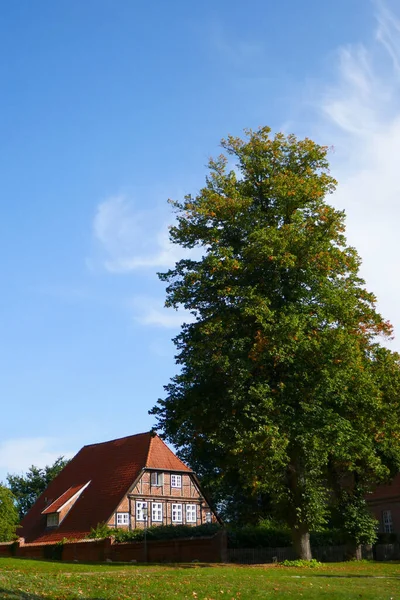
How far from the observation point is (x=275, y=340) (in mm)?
29969

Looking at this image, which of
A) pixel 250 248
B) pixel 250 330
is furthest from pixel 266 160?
pixel 250 330

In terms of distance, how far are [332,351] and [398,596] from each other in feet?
42.2

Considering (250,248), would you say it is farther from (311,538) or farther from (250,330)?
(311,538)

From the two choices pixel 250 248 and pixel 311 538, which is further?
pixel 311 538

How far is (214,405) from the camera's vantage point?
3191 cm

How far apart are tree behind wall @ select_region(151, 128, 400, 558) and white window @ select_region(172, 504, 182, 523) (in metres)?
23.3

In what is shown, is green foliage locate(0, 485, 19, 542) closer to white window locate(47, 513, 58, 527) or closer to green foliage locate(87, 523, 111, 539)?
white window locate(47, 513, 58, 527)

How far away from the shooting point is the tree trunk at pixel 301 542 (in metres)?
31.7

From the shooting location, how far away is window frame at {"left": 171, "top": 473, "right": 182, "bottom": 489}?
5681 cm

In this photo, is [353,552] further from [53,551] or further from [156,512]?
[53,551]

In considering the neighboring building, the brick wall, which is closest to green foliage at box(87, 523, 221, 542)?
Result: the brick wall

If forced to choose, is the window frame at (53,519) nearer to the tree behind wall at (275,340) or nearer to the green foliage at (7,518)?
the green foliage at (7,518)

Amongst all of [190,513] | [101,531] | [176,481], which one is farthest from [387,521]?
[101,531]

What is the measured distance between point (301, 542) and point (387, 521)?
2425cm
